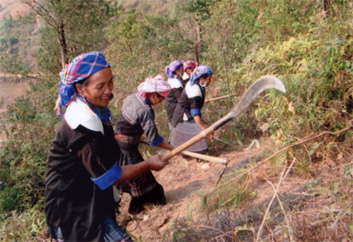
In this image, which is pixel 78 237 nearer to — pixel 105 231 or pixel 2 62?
pixel 105 231

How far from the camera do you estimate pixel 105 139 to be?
1.75 meters

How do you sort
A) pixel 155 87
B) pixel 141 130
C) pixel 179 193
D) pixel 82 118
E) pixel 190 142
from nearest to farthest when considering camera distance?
pixel 82 118 → pixel 190 142 → pixel 155 87 → pixel 141 130 → pixel 179 193

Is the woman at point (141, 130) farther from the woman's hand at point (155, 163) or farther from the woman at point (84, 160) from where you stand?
the woman at point (84, 160)

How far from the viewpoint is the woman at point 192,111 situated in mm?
4156

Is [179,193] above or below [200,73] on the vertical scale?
below

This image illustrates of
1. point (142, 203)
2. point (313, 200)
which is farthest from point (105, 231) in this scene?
point (313, 200)

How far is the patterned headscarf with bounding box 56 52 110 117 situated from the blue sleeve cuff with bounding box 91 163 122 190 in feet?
1.65

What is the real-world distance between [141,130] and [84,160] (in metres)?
1.50

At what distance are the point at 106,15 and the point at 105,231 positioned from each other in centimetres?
→ 910

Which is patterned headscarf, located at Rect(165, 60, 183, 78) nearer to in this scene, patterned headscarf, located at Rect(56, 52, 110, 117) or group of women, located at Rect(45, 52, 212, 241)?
group of women, located at Rect(45, 52, 212, 241)

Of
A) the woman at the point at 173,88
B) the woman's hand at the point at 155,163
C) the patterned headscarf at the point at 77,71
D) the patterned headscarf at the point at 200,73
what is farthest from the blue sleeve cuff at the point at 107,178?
the woman at the point at 173,88

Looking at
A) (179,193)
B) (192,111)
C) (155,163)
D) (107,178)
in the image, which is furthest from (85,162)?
(192,111)

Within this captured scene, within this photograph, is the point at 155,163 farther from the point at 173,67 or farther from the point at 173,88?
the point at 173,67

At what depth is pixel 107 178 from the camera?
1748 mm
